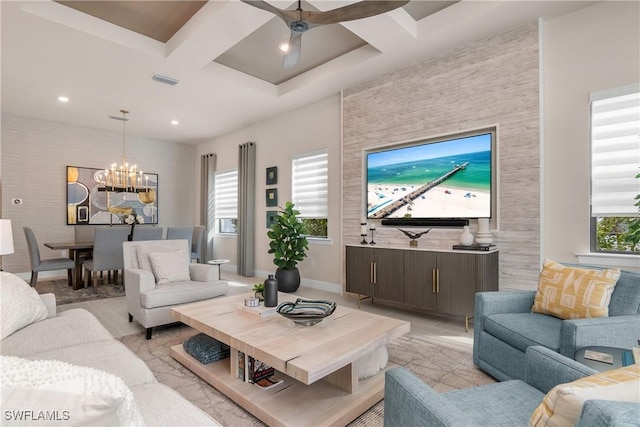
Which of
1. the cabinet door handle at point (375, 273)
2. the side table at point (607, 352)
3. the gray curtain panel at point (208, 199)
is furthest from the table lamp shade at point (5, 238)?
the gray curtain panel at point (208, 199)

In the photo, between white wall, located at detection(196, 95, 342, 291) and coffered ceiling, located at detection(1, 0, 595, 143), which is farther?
white wall, located at detection(196, 95, 342, 291)

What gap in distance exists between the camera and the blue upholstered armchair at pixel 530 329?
1.69 m

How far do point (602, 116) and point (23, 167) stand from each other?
27.8 feet

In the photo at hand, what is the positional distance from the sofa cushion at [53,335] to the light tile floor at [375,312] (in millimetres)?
1174

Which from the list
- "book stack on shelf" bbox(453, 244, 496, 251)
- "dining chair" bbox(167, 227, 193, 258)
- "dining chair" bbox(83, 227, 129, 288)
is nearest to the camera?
"book stack on shelf" bbox(453, 244, 496, 251)

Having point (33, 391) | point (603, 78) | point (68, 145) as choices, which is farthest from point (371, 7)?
point (68, 145)

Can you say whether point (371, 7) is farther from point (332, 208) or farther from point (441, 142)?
point (332, 208)

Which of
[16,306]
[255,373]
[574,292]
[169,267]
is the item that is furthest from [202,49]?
[574,292]

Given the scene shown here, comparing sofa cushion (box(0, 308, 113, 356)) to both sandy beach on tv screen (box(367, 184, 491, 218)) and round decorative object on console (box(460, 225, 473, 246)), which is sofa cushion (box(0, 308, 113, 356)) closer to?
round decorative object on console (box(460, 225, 473, 246))

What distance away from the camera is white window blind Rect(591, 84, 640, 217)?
2705 mm

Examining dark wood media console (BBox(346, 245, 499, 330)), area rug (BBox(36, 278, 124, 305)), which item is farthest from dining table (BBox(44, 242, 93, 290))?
dark wood media console (BBox(346, 245, 499, 330))

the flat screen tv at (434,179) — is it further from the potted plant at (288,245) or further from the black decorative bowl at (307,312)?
the black decorative bowl at (307,312)

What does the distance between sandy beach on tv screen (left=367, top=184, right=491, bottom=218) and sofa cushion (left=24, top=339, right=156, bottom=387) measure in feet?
10.7

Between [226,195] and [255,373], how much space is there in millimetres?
5674
